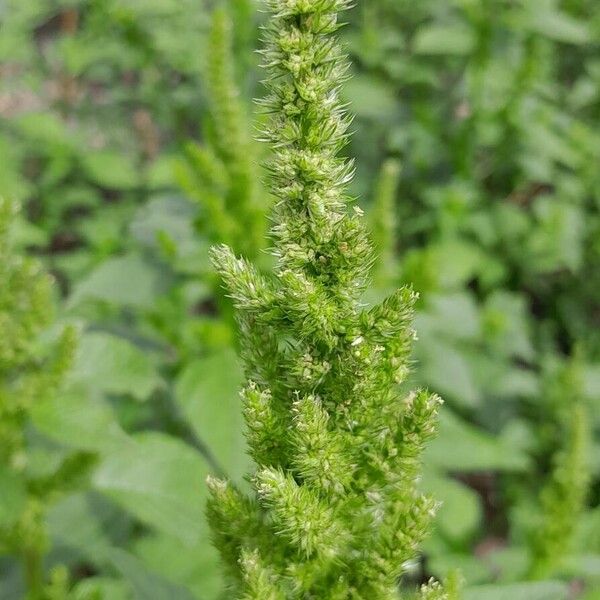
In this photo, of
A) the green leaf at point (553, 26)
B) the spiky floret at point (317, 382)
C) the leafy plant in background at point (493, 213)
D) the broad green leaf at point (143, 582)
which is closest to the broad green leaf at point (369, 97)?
Result: the leafy plant in background at point (493, 213)

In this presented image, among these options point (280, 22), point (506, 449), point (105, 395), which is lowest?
point (280, 22)

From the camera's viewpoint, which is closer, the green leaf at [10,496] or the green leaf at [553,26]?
the green leaf at [10,496]

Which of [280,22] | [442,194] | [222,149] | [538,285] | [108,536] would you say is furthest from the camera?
[538,285]

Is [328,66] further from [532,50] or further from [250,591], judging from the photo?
[532,50]

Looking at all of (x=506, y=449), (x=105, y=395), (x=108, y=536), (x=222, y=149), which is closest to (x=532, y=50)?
(x=506, y=449)

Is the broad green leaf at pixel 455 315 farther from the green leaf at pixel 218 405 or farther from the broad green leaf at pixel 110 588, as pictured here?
the broad green leaf at pixel 110 588

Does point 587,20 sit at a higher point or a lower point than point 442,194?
higher

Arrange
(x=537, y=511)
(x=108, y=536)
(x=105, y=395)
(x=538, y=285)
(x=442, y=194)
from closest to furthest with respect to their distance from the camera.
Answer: (x=108, y=536) → (x=105, y=395) → (x=537, y=511) → (x=442, y=194) → (x=538, y=285)

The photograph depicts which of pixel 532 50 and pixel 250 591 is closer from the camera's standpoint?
pixel 250 591
